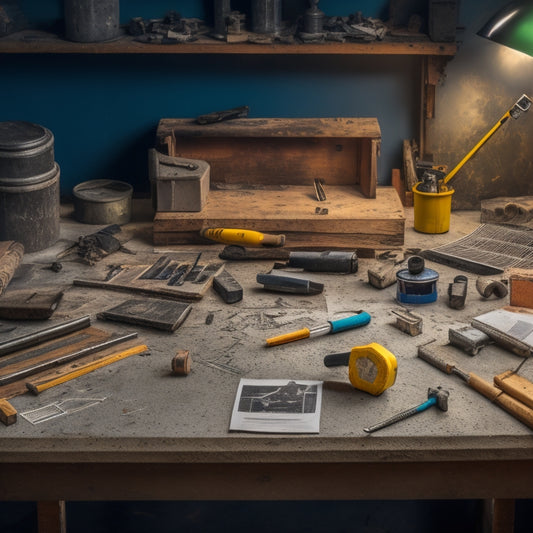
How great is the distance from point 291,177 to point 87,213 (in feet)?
2.75

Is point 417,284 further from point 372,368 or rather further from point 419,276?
point 372,368

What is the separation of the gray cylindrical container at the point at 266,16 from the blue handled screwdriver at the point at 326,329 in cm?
139

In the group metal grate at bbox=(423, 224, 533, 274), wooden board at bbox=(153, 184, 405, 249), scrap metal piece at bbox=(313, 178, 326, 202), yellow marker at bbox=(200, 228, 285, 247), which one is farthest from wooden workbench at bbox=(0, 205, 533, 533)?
scrap metal piece at bbox=(313, 178, 326, 202)

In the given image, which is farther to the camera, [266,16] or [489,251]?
[266,16]

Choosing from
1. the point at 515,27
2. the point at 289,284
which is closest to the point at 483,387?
the point at 289,284

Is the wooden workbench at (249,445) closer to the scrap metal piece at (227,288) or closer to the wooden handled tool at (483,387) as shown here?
the wooden handled tool at (483,387)

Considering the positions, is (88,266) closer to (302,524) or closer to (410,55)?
(302,524)

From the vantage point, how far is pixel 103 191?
346 centimetres

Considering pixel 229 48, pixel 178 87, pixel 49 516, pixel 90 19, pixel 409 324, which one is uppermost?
pixel 90 19

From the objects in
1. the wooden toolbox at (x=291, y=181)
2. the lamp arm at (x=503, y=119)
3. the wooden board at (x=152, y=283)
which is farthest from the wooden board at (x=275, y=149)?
the wooden board at (x=152, y=283)

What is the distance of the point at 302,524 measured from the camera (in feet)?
9.50

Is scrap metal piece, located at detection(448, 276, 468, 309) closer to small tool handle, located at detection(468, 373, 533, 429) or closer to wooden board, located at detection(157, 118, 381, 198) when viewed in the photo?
small tool handle, located at detection(468, 373, 533, 429)

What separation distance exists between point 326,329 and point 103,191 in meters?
1.44

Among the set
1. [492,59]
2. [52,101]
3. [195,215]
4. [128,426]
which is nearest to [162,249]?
[195,215]
